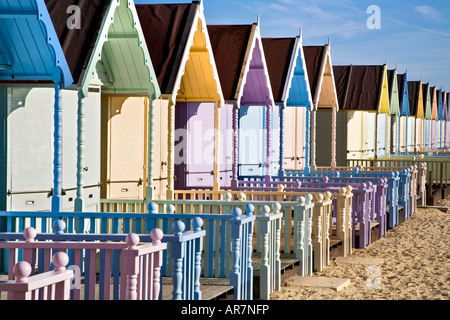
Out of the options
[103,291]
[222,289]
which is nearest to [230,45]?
[222,289]

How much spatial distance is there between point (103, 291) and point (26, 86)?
4039 millimetres

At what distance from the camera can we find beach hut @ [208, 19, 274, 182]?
17422 mm

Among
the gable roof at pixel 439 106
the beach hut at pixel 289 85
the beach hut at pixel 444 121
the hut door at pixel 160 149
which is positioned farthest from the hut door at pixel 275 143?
the beach hut at pixel 444 121

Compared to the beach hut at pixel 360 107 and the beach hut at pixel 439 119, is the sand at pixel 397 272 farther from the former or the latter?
the beach hut at pixel 439 119

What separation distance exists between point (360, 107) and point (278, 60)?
10052 millimetres

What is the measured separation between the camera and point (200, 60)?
15.8 m

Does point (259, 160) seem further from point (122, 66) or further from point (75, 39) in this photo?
point (75, 39)

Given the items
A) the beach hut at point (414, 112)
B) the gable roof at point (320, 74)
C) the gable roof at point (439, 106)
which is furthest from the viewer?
the gable roof at point (439, 106)

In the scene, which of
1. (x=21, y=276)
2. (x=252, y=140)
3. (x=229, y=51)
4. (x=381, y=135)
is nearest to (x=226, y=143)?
(x=252, y=140)

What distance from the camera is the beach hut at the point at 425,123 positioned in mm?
46688

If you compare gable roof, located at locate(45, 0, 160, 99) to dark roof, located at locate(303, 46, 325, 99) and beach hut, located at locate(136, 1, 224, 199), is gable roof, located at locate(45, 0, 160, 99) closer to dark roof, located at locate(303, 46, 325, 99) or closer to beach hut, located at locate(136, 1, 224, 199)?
beach hut, located at locate(136, 1, 224, 199)

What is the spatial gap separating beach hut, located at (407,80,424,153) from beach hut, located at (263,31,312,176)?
2005 centimetres

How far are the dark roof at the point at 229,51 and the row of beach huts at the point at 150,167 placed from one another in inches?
1.1

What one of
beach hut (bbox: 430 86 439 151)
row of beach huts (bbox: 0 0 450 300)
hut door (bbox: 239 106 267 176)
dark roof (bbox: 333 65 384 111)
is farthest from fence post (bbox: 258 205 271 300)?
beach hut (bbox: 430 86 439 151)
